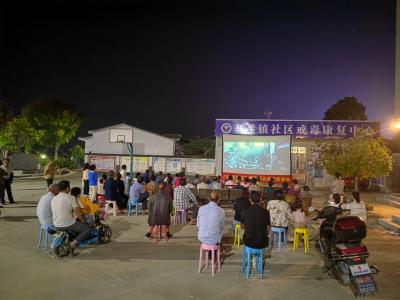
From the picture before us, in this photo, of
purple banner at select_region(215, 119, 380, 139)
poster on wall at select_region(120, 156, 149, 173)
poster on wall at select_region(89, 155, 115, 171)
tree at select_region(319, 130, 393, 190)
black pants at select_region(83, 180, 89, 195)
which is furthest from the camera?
poster on wall at select_region(120, 156, 149, 173)

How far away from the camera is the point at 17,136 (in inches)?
1407

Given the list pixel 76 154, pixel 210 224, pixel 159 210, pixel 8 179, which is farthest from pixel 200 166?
pixel 76 154

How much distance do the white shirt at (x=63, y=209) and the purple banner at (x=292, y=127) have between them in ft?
53.2

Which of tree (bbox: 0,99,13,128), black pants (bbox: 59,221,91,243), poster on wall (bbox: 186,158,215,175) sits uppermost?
tree (bbox: 0,99,13,128)

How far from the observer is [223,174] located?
18.4m

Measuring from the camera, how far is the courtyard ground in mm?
5633

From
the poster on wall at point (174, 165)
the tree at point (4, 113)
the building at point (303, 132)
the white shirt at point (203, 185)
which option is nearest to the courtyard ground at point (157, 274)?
the white shirt at point (203, 185)

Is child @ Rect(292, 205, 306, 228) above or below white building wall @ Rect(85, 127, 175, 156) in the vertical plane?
below

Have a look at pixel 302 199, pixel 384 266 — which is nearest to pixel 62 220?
pixel 384 266

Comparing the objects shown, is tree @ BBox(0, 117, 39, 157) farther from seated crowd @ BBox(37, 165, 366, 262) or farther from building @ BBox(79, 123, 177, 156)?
seated crowd @ BBox(37, 165, 366, 262)

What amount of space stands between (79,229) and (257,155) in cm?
1200

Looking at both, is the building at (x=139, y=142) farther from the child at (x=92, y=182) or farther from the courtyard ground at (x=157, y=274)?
the courtyard ground at (x=157, y=274)

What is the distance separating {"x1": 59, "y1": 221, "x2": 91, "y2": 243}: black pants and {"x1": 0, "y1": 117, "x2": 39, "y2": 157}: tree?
29.3m

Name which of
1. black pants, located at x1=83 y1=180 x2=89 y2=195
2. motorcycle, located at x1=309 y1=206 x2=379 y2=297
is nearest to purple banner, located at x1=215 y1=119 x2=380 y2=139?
black pants, located at x1=83 y1=180 x2=89 y2=195
